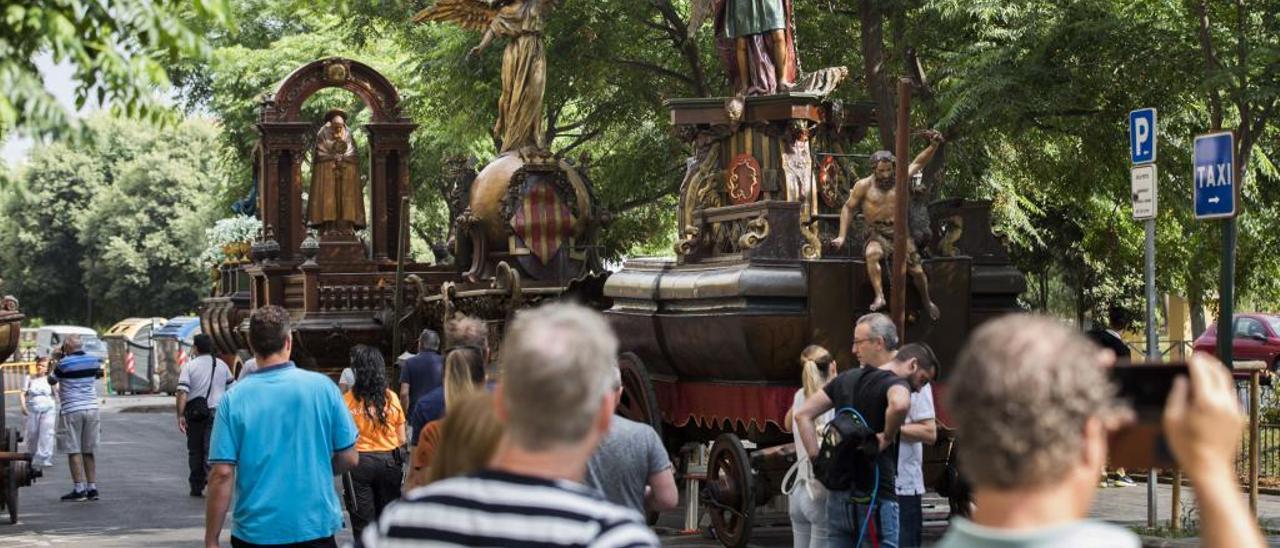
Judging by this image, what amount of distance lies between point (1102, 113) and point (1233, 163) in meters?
8.46

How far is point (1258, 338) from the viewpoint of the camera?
113 feet

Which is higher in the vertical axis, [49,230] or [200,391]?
[49,230]

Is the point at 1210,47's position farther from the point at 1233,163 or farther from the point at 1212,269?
the point at 1212,269

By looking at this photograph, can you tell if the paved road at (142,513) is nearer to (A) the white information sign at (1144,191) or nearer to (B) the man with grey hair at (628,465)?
(A) the white information sign at (1144,191)

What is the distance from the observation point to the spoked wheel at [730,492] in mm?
13688

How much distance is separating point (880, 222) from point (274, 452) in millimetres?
7139

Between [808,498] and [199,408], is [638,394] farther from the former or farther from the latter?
[199,408]

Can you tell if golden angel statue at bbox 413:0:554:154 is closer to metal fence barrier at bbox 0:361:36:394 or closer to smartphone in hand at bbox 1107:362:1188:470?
smartphone in hand at bbox 1107:362:1188:470

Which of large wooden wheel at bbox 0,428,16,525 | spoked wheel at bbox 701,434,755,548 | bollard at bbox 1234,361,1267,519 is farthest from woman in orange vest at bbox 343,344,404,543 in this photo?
large wooden wheel at bbox 0,428,16,525

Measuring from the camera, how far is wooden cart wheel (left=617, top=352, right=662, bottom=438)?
48.6ft

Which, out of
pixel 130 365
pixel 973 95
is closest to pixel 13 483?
pixel 973 95

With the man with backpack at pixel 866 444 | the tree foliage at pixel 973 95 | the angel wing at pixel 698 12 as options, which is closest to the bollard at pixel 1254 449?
the tree foliage at pixel 973 95

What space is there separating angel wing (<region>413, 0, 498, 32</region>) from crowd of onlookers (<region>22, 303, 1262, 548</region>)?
8588 mm

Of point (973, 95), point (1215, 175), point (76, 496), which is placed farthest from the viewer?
point (76, 496)
